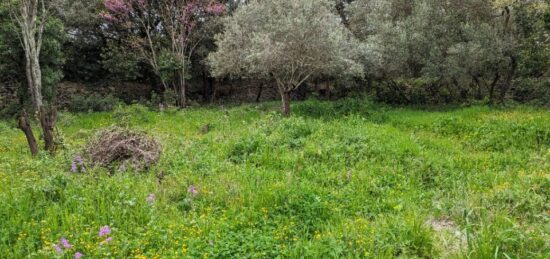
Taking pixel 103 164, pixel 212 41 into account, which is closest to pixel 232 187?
pixel 103 164

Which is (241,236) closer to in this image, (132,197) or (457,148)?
(132,197)

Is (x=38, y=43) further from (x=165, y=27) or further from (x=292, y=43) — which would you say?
(x=292, y=43)

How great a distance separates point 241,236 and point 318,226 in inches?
43.1

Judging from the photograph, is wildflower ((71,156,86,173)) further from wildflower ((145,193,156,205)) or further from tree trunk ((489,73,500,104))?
tree trunk ((489,73,500,104))

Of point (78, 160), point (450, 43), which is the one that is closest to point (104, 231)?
point (78, 160)

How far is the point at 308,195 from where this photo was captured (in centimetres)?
581

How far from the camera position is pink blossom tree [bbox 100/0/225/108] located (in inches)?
735

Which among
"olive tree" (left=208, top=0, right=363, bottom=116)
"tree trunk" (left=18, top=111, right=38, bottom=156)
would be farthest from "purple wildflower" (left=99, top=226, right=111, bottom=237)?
"olive tree" (left=208, top=0, right=363, bottom=116)

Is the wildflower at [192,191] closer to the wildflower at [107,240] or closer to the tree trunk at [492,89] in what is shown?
the wildflower at [107,240]

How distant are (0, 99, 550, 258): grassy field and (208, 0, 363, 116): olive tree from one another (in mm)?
3496

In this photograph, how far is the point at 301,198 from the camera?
575cm

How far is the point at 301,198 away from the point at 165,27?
56.0 feet

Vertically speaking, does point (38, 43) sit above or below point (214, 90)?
above

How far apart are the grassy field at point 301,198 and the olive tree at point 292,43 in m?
3.50
